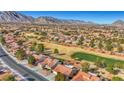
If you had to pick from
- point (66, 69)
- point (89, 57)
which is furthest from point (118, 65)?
point (66, 69)

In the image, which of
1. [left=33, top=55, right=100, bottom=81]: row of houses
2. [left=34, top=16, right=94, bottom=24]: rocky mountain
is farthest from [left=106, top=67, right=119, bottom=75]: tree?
[left=34, top=16, right=94, bottom=24]: rocky mountain

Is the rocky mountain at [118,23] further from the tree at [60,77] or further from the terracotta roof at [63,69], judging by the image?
the tree at [60,77]

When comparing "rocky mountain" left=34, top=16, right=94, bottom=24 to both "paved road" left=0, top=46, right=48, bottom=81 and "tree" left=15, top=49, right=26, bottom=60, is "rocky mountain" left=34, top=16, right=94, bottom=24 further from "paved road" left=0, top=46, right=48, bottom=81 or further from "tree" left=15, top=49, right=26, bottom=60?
"paved road" left=0, top=46, right=48, bottom=81

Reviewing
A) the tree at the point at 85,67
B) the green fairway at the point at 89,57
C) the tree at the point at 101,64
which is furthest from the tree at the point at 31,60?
the tree at the point at 101,64

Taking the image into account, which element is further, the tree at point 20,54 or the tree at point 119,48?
the tree at point 119,48

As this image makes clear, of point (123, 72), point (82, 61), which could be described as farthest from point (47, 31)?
point (123, 72)
